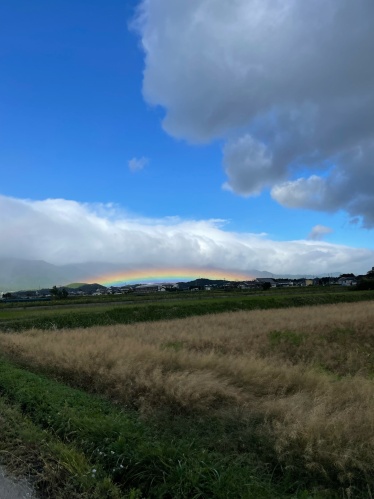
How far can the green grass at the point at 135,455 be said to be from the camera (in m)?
4.00

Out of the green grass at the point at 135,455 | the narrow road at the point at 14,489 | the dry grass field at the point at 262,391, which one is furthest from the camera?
the dry grass field at the point at 262,391

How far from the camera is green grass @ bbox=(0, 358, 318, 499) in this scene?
4.00 meters

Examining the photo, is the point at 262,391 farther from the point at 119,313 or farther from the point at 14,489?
the point at 119,313

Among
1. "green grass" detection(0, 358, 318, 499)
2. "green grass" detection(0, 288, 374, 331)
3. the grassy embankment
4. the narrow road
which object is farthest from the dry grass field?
the grassy embankment

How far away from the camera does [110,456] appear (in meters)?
4.70

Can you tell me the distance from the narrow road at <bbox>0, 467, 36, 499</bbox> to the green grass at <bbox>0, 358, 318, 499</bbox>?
140mm

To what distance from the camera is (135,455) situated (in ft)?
14.9

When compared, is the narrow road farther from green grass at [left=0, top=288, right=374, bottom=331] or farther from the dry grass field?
green grass at [left=0, top=288, right=374, bottom=331]

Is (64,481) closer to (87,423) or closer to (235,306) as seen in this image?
(87,423)

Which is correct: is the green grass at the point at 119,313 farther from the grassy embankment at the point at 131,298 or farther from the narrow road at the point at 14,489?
the narrow road at the point at 14,489

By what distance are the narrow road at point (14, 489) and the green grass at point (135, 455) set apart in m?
0.14

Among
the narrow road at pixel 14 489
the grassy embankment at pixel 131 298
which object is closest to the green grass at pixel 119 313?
the grassy embankment at pixel 131 298

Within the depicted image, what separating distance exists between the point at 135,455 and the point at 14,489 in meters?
1.33

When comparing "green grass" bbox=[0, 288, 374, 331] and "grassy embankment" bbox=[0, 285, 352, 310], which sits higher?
"grassy embankment" bbox=[0, 285, 352, 310]
